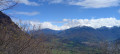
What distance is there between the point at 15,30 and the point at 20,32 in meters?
0.51

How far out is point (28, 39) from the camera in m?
8.41

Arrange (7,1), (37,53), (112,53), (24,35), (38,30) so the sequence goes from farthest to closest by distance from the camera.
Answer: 1. (112,53)
2. (37,53)
3. (38,30)
4. (24,35)
5. (7,1)

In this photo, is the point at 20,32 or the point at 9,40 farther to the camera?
the point at 20,32

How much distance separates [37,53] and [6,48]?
398 centimetres

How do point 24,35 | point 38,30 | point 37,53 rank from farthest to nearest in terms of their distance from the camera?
point 37,53 → point 38,30 → point 24,35

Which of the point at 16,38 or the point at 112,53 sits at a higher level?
the point at 16,38

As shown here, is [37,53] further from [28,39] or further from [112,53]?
[112,53]

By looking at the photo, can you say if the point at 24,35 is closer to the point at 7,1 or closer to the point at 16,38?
the point at 16,38

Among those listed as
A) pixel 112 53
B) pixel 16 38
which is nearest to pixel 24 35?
pixel 16 38

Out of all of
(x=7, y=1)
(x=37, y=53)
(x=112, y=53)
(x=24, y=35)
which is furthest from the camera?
(x=112, y=53)

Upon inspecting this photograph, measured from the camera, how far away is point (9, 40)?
784 centimetres

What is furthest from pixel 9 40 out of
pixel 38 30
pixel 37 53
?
pixel 37 53

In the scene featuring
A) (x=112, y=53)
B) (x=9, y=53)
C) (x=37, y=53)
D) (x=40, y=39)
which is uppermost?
(x=40, y=39)

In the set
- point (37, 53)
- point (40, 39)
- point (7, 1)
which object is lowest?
point (37, 53)
